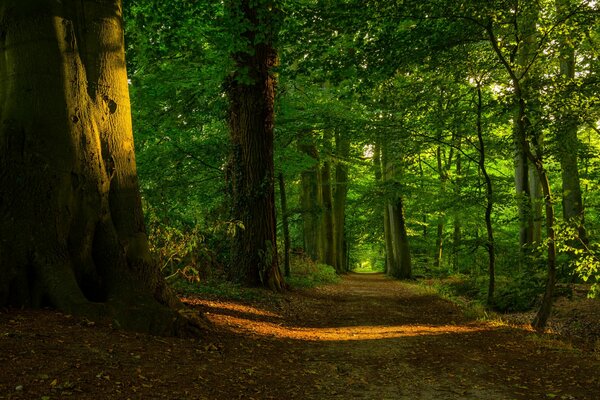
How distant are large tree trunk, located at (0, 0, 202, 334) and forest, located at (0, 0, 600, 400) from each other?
21 mm

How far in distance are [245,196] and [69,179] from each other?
6596mm

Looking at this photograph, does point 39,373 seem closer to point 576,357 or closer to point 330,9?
point 576,357

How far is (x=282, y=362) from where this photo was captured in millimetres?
5422

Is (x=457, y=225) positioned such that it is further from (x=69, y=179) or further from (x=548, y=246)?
(x=69, y=179)

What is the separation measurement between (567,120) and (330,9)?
4.60 meters

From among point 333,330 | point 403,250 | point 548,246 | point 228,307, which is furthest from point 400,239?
point 228,307

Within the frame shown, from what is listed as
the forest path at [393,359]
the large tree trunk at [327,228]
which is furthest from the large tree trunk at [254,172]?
the large tree trunk at [327,228]

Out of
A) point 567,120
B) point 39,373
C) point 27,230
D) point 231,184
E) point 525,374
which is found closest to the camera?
point 39,373

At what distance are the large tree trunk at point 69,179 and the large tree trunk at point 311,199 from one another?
1311 centimetres

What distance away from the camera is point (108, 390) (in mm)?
3332

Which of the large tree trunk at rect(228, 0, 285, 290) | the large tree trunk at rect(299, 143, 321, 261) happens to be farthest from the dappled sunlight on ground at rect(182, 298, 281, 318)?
the large tree trunk at rect(299, 143, 321, 261)

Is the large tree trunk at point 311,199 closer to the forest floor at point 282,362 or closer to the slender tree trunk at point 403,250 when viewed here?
the slender tree trunk at point 403,250

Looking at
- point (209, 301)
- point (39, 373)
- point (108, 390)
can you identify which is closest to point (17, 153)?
point (39, 373)

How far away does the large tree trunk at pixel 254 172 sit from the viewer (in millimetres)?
11227
